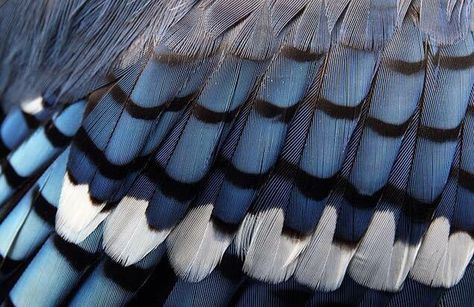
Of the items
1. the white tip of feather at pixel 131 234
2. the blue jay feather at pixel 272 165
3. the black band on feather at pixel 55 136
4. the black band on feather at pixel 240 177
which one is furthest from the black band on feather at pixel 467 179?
the black band on feather at pixel 55 136

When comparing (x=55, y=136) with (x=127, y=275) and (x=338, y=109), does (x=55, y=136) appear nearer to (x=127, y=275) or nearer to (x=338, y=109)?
(x=127, y=275)

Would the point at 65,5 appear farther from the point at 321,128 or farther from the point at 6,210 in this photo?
the point at 321,128

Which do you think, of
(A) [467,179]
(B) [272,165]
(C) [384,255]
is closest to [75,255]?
(B) [272,165]

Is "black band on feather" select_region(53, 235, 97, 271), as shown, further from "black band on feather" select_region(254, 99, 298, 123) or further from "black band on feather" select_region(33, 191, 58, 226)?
"black band on feather" select_region(254, 99, 298, 123)

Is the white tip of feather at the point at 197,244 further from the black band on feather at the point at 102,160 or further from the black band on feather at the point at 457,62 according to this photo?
the black band on feather at the point at 457,62

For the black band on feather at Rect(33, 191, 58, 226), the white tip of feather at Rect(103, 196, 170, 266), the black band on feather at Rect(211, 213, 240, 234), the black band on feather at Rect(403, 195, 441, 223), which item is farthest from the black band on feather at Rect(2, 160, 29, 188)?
the black band on feather at Rect(403, 195, 441, 223)
